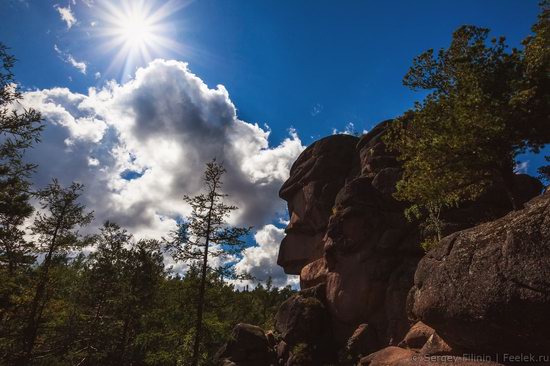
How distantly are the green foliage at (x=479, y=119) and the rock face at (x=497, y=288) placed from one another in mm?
3162

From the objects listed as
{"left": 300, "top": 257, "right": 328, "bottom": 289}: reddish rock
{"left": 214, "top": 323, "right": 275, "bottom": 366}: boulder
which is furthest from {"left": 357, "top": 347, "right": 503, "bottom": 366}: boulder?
{"left": 300, "top": 257, "right": 328, "bottom": 289}: reddish rock

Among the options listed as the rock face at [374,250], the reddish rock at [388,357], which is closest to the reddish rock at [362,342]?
the rock face at [374,250]

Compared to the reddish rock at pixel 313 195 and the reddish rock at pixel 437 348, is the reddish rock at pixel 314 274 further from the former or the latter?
the reddish rock at pixel 437 348

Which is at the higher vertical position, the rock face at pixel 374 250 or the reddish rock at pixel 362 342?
the rock face at pixel 374 250

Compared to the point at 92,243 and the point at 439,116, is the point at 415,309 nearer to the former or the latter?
the point at 439,116

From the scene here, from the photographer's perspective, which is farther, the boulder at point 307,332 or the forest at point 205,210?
the boulder at point 307,332

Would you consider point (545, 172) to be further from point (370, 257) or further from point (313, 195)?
point (313, 195)

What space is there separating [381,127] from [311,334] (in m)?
21.4

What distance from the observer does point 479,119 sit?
38.9 feet

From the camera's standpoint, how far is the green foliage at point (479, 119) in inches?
477

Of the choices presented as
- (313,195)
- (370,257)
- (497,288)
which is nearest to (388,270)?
(370,257)

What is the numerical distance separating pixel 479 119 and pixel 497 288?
6.17m

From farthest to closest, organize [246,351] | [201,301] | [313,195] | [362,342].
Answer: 1. [313,195]
2. [246,351]
3. [362,342]
4. [201,301]

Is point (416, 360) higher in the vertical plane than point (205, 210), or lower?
lower
